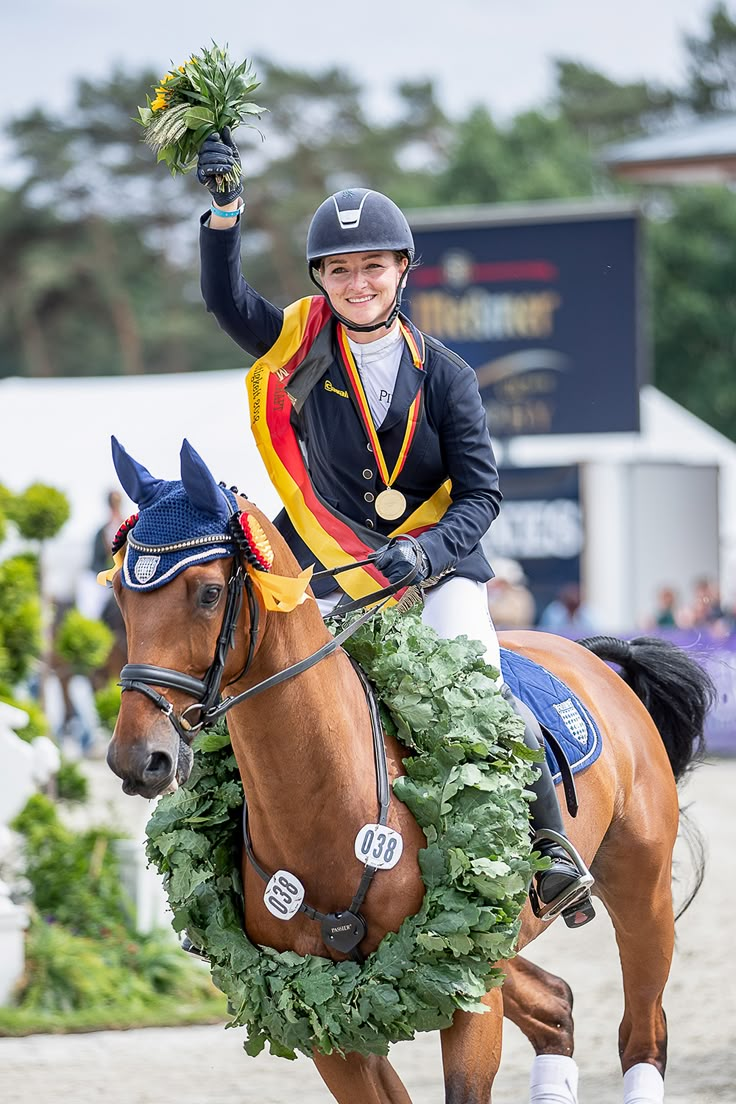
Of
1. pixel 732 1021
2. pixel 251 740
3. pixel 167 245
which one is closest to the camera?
pixel 251 740

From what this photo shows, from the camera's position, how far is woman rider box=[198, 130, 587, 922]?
13.4 feet

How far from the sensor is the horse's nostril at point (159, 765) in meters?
3.20

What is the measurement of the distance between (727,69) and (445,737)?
59.1 meters

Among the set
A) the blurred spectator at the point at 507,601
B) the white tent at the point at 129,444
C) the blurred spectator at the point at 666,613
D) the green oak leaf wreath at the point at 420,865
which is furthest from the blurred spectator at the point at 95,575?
the green oak leaf wreath at the point at 420,865

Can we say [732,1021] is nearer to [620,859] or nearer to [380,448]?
[620,859]

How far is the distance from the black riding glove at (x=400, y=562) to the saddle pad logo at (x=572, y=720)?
0.95 m

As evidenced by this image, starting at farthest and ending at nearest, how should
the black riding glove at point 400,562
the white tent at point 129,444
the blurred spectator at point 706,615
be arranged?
1. the blurred spectator at point 706,615
2. the white tent at point 129,444
3. the black riding glove at point 400,562

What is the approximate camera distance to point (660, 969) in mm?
5188

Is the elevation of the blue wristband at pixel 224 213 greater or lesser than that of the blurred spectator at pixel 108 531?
greater

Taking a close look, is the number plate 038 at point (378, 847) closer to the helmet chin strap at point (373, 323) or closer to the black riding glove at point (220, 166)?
the helmet chin strap at point (373, 323)

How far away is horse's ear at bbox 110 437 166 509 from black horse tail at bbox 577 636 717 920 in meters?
2.56

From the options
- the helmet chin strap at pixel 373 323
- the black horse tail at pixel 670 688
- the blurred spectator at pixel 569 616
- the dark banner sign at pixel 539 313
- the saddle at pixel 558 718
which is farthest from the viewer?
the dark banner sign at pixel 539 313

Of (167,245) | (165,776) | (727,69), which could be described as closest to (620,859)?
(165,776)

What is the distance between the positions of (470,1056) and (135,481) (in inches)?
66.2
